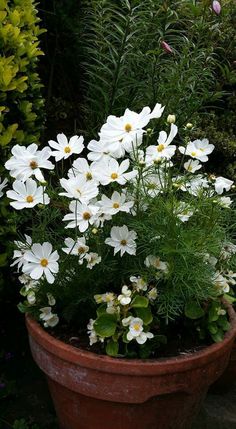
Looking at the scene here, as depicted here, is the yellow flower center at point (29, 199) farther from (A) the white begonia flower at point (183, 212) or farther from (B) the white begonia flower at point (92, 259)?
(A) the white begonia flower at point (183, 212)

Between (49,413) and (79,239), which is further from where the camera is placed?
(49,413)

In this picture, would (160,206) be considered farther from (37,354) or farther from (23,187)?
(37,354)

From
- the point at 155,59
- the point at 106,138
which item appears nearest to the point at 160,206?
the point at 106,138

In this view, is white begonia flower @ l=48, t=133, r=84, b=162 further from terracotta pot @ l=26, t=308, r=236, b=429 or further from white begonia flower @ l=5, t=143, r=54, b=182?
terracotta pot @ l=26, t=308, r=236, b=429

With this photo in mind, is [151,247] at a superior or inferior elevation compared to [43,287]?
superior

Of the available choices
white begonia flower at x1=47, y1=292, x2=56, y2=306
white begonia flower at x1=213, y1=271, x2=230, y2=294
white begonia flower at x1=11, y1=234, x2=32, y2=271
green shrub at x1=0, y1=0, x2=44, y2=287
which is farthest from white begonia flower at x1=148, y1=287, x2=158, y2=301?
green shrub at x1=0, y1=0, x2=44, y2=287

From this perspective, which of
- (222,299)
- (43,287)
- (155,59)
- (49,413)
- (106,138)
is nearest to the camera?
(106,138)

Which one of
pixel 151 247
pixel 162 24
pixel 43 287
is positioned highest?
pixel 162 24
